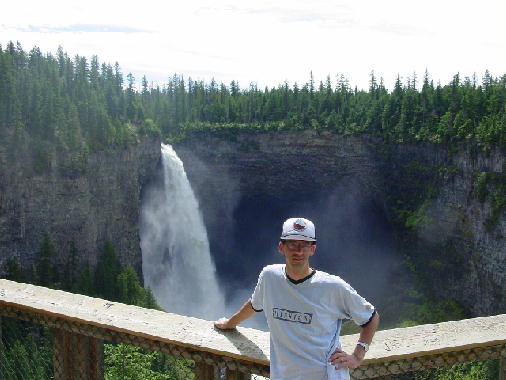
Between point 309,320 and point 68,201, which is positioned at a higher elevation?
point 309,320

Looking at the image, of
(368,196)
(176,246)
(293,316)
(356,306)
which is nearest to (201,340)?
(293,316)

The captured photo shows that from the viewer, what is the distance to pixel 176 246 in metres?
74.4

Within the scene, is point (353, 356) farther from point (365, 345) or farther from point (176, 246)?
point (176, 246)

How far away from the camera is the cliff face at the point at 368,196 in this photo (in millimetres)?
55812

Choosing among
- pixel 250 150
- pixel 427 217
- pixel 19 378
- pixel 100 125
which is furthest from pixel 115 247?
pixel 19 378

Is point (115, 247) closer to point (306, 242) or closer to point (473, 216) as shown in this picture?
point (473, 216)

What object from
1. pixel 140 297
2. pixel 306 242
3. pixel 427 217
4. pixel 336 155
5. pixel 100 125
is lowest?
pixel 140 297

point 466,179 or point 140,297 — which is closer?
point 140,297

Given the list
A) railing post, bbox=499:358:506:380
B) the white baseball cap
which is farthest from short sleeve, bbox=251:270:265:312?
railing post, bbox=499:358:506:380

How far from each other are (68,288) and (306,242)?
4899cm

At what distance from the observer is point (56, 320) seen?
5.43 m

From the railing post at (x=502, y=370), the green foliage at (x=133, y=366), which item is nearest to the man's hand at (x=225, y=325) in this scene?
the railing post at (x=502, y=370)

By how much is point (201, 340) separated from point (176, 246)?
70.5 m

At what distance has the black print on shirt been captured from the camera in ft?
15.9
